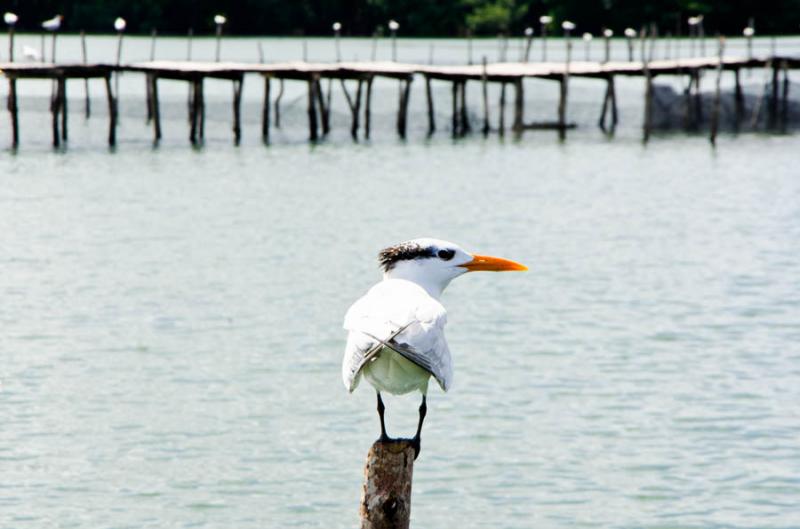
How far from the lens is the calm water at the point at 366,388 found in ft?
40.2

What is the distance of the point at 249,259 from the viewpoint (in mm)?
24031

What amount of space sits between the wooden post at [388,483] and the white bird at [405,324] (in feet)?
0.38

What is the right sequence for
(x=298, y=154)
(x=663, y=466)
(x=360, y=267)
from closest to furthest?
(x=663, y=466) < (x=360, y=267) < (x=298, y=154)

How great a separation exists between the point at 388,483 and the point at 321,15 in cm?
8659


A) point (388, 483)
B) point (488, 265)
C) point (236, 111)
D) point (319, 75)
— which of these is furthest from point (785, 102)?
point (388, 483)

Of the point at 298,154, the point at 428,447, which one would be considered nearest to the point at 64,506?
the point at 428,447

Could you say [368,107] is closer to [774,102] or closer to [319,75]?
[319,75]

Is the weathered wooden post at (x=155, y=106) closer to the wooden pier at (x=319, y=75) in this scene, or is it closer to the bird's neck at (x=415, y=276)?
the wooden pier at (x=319, y=75)

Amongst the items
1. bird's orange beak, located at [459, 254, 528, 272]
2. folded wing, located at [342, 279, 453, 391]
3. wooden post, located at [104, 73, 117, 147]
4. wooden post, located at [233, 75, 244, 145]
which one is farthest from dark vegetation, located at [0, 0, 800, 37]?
folded wing, located at [342, 279, 453, 391]

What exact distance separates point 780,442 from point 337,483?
3948 millimetres

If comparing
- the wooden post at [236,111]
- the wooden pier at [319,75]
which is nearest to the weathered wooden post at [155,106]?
the wooden pier at [319,75]

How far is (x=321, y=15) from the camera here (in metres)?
91.9

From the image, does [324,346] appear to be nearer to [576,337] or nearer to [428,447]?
[576,337]

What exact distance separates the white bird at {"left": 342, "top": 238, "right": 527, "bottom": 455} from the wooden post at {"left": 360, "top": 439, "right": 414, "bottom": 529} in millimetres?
117
